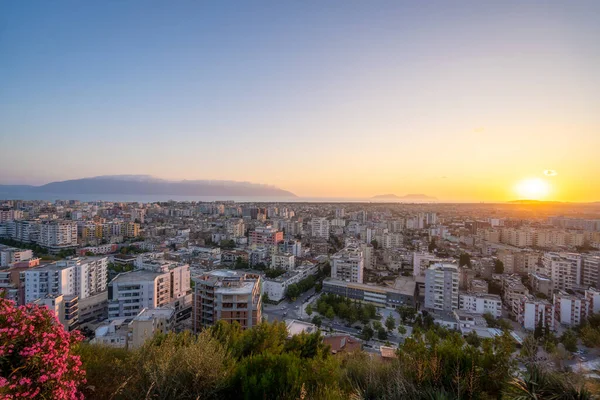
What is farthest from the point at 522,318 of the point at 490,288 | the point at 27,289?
the point at 27,289

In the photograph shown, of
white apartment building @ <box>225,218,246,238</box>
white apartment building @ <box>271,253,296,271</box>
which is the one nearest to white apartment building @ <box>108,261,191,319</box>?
white apartment building @ <box>271,253,296,271</box>

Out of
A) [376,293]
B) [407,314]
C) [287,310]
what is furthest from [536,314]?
[287,310]

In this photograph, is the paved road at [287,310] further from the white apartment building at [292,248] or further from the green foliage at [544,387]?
the green foliage at [544,387]

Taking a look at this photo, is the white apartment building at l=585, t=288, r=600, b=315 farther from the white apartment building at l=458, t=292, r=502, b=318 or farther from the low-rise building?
the low-rise building

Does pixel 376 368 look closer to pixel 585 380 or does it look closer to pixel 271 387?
pixel 271 387

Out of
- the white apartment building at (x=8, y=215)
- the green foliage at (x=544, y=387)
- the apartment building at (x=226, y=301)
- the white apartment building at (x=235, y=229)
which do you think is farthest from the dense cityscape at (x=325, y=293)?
the white apartment building at (x=8, y=215)

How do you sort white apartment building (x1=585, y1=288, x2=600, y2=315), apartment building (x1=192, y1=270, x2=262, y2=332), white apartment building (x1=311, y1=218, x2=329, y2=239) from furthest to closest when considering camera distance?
white apartment building (x1=311, y1=218, x2=329, y2=239) → white apartment building (x1=585, y1=288, x2=600, y2=315) → apartment building (x1=192, y1=270, x2=262, y2=332)
